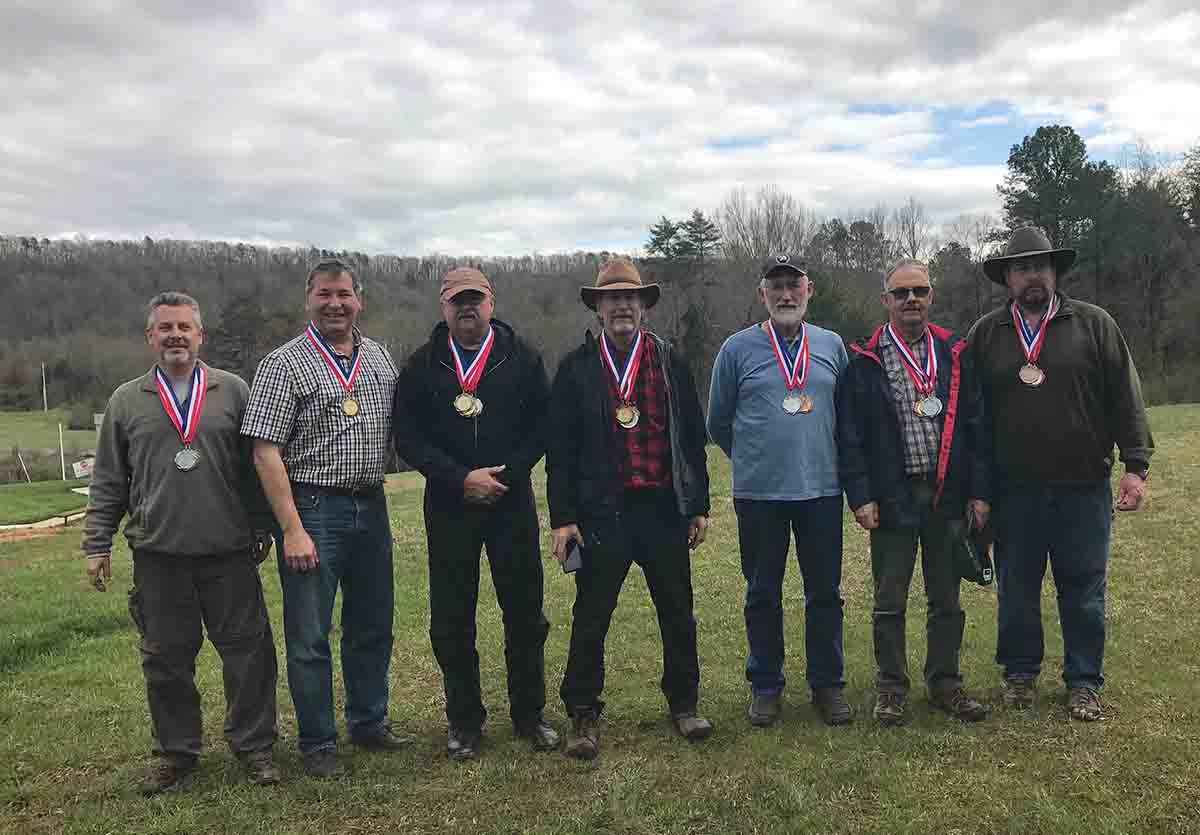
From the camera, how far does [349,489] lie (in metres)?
4.82

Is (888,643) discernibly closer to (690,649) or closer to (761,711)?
(761,711)

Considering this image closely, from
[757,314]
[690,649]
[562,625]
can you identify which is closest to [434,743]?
[690,649]

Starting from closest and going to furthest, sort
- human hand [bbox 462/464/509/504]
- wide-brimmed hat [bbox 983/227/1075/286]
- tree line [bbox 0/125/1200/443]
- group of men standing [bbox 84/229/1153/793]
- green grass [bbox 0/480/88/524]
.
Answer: group of men standing [bbox 84/229/1153/793], human hand [bbox 462/464/509/504], wide-brimmed hat [bbox 983/227/1075/286], green grass [bbox 0/480/88/524], tree line [bbox 0/125/1200/443]

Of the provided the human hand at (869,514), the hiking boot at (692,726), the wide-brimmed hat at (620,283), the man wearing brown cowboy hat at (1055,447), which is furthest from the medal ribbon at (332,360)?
the man wearing brown cowboy hat at (1055,447)

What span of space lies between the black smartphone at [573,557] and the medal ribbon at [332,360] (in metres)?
1.52

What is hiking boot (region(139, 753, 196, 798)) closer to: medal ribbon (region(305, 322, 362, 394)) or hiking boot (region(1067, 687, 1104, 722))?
medal ribbon (region(305, 322, 362, 394))

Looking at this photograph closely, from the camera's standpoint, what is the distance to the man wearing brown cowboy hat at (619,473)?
16.3ft

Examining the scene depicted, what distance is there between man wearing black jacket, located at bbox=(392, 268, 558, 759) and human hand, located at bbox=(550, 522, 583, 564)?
187 millimetres

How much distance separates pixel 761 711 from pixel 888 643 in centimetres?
87

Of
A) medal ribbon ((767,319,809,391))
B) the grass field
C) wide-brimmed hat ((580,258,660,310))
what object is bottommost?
the grass field

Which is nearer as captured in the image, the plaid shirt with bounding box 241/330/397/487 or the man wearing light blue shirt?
the plaid shirt with bounding box 241/330/397/487

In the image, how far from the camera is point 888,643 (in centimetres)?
528

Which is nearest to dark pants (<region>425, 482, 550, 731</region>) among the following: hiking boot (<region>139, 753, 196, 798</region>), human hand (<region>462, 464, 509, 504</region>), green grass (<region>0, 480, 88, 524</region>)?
human hand (<region>462, 464, 509, 504</region>)

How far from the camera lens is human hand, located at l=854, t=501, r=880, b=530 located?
16.9 feet
